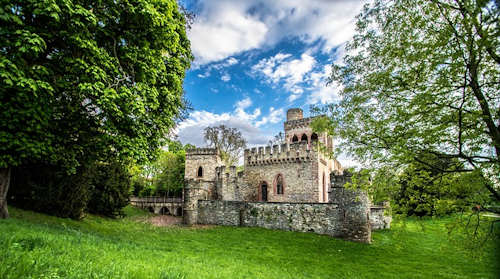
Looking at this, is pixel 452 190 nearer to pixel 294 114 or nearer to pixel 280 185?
pixel 280 185

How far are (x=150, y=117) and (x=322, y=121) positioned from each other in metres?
5.98

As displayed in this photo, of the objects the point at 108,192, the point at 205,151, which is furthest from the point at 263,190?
the point at 108,192

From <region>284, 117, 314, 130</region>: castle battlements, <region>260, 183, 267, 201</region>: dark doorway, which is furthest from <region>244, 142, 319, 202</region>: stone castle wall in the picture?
<region>284, 117, 314, 130</region>: castle battlements

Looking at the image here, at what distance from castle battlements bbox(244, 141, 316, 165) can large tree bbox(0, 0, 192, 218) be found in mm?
14796

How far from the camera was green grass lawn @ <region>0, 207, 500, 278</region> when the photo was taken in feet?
14.4

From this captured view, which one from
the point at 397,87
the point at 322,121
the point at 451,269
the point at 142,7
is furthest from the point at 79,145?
the point at 451,269

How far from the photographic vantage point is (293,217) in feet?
→ 56.0

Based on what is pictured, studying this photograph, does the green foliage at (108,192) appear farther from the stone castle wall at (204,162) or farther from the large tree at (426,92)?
the large tree at (426,92)

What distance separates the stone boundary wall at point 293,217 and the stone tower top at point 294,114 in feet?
44.5

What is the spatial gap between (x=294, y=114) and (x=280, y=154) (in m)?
7.02

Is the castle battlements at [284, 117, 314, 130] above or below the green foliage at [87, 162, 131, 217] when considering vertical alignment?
above

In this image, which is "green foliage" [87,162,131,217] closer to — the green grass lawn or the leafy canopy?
the green grass lawn

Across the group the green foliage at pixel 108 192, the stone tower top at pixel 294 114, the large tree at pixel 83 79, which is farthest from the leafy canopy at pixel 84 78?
the stone tower top at pixel 294 114

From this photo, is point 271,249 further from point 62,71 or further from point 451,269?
point 62,71
